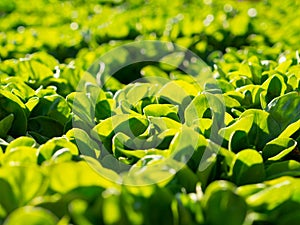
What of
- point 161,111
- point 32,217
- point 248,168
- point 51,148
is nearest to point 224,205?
point 248,168

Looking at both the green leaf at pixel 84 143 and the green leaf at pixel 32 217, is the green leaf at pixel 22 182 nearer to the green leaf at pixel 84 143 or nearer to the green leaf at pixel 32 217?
the green leaf at pixel 32 217

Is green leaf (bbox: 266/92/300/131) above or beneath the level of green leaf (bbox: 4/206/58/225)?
beneath

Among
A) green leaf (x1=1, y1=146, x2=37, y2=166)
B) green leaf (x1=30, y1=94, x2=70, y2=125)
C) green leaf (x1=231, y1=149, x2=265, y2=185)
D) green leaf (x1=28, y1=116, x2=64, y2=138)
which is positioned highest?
green leaf (x1=1, y1=146, x2=37, y2=166)

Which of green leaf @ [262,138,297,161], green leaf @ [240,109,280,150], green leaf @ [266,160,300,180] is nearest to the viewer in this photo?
green leaf @ [266,160,300,180]

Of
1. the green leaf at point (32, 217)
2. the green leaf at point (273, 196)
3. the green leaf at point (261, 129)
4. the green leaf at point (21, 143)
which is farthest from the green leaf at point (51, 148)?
the green leaf at point (261, 129)

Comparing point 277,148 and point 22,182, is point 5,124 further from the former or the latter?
point 277,148

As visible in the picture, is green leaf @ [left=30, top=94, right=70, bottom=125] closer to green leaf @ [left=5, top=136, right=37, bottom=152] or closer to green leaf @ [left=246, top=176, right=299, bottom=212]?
green leaf @ [left=5, top=136, right=37, bottom=152]

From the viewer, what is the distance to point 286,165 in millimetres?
2141

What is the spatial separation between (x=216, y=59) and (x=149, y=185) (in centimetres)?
318

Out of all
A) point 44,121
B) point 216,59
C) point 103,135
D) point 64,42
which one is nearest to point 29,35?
point 64,42

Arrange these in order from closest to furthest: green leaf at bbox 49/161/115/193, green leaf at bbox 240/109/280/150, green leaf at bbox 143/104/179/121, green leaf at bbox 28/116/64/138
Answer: green leaf at bbox 49/161/115/193
green leaf at bbox 240/109/280/150
green leaf at bbox 143/104/179/121
green leaf at bbox 28/116/64/138

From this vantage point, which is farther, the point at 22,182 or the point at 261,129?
the point at 261,129

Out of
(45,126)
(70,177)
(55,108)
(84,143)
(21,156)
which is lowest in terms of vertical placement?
(45,126)

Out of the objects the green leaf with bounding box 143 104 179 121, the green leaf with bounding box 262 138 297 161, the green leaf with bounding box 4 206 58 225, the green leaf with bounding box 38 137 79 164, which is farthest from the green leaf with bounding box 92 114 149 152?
the green leaf with bounding box 4 206 58 225
